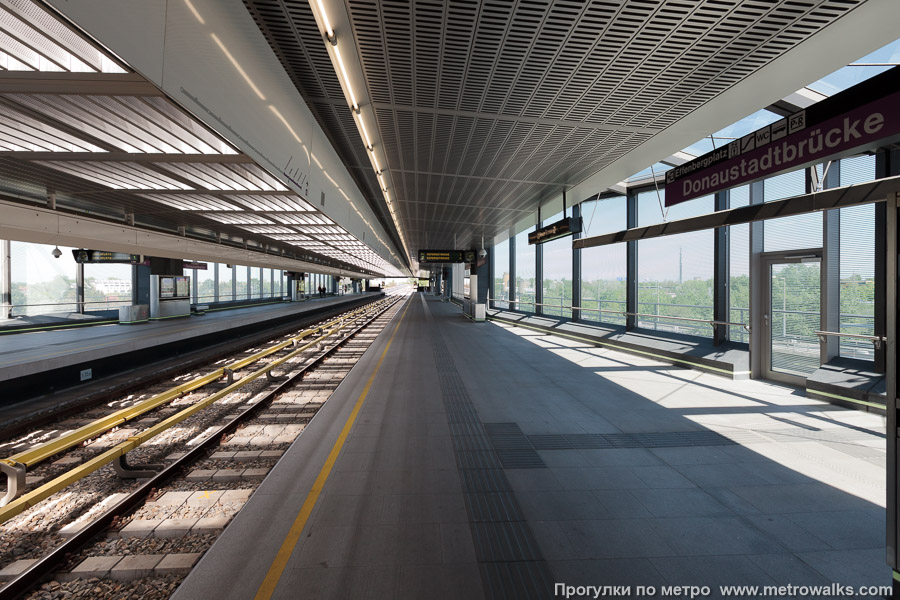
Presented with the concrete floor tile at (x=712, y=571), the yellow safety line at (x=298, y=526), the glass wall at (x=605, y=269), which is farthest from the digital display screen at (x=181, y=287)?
the concrete floor tile at (x=712, y=571)

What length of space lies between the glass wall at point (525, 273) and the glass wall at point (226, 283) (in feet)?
89.4

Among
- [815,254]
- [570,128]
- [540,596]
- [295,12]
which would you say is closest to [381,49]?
Result: [295,12]

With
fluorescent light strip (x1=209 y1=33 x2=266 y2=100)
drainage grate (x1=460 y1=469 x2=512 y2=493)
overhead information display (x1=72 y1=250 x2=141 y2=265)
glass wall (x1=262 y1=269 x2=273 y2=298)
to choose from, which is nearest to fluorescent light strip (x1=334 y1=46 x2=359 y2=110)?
fluorescent light strip (x1=209 y1=33 x2=266 y2=100)

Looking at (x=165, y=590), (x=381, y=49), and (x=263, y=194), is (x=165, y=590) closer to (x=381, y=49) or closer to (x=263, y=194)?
(x=381, y=49)

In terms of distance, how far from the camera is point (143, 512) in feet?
11.8

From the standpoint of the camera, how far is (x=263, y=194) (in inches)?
247

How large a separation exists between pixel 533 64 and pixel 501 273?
1056 inches

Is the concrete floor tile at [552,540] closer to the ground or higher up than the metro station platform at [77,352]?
closer to the ground

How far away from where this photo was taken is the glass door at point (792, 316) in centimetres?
723

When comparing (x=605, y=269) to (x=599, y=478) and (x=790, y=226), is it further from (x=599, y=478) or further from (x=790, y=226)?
(x=599, y=478)

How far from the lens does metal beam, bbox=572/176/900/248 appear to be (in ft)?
13.0

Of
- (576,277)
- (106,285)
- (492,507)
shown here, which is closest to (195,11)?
(492,507)

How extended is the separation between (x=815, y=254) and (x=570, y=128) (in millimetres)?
5445

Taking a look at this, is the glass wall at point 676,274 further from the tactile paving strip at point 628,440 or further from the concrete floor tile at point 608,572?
the concrete floor tile at point 608,572
